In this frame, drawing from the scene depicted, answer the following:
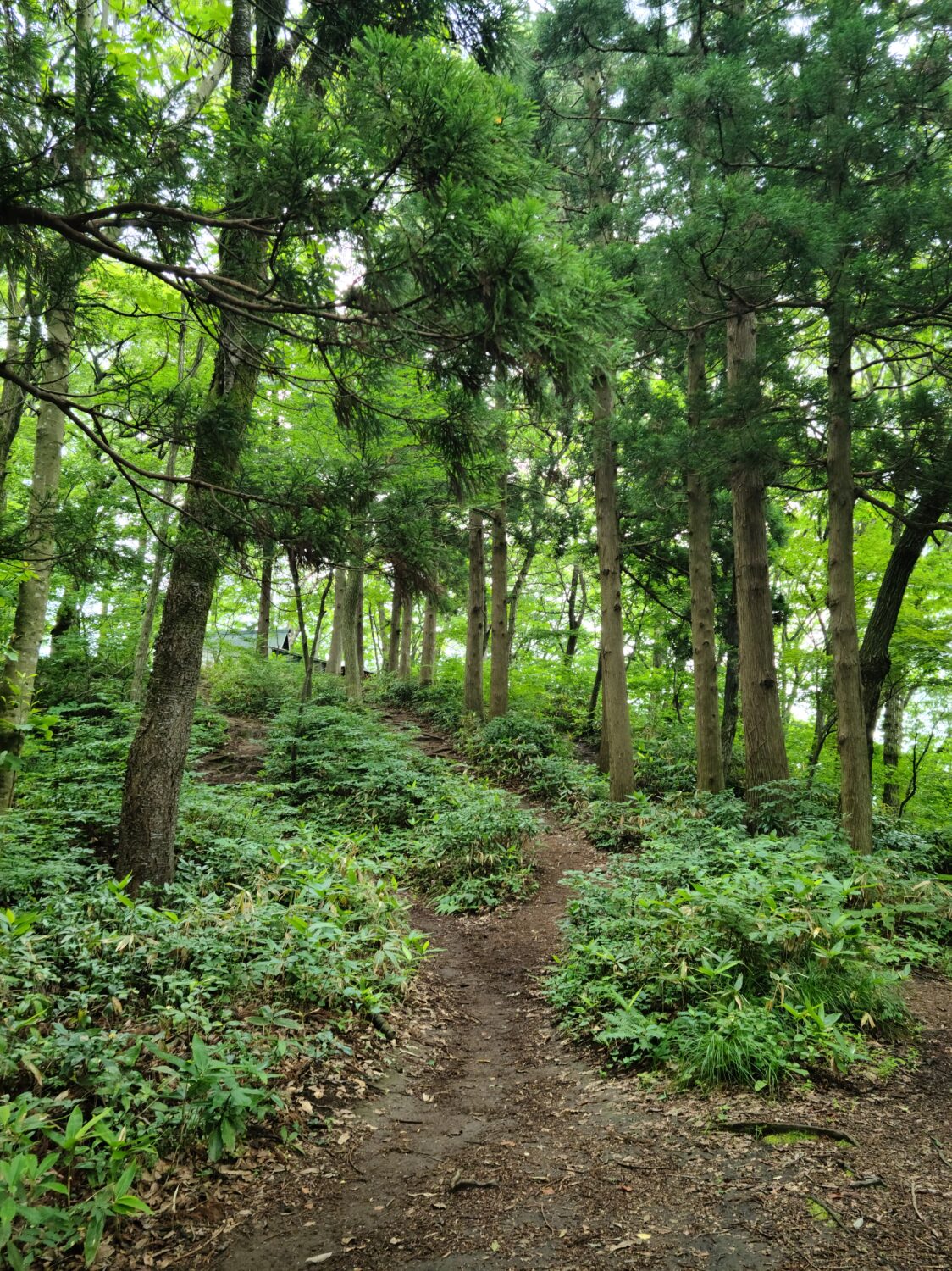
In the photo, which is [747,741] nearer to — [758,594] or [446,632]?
[758,594]

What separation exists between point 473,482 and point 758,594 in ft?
17.6

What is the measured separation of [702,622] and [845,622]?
3.78m

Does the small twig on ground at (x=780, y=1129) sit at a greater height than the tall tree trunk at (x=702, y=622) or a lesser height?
lesser

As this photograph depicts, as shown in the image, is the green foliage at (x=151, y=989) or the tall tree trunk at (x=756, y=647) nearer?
the green foliage at (x=151, y=989)

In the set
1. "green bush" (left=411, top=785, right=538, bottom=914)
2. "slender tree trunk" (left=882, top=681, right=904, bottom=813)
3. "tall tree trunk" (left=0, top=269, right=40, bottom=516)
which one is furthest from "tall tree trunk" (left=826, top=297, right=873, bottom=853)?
"tall tree trunk" (left=0, top=269, right=40, bottom=516)

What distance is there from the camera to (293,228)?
129 inches

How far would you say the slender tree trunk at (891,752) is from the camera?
38.3ft

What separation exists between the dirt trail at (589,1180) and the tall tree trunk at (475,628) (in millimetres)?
11397

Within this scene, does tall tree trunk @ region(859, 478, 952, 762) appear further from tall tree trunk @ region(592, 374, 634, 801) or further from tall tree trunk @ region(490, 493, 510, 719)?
tall tree trunk @ region(490, 493, 510, 719)

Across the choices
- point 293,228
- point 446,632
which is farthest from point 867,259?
point 446,632

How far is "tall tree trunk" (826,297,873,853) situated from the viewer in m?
6.71

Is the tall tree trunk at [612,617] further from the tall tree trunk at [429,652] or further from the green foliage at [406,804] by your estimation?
the tall tree trunk at [429,652]

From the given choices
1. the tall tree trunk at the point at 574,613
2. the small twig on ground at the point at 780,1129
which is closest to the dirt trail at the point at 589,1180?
the small twig on ground at the point at 780,1129

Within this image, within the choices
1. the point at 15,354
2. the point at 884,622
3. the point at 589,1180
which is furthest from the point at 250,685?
the point at 589,1180
